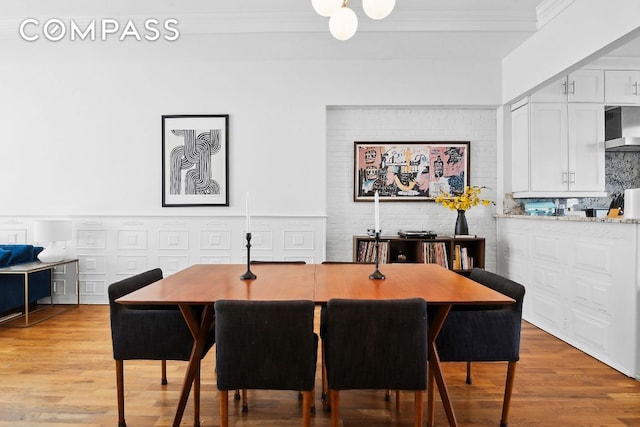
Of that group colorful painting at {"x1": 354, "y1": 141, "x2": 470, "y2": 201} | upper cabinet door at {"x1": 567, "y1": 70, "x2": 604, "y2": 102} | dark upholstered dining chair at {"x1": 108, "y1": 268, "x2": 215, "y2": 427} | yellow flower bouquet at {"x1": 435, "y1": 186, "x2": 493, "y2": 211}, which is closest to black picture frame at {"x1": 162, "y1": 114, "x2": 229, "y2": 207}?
colorful painting at {"x1": 354, "y1": 141, "x2": 470, "y2": 201}

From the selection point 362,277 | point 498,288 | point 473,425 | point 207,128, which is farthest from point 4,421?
point 207,128

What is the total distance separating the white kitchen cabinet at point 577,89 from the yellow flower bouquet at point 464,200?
1129 mm

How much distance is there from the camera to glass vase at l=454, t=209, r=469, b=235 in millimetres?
4414

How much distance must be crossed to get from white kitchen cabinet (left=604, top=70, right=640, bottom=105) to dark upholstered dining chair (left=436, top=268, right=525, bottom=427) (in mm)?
3526

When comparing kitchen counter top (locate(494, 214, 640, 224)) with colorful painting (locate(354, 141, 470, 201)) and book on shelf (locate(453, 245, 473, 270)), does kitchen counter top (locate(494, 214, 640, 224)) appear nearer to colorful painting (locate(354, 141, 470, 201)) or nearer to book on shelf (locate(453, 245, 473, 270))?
book on shelf (locate(453, 245, 473, 270))

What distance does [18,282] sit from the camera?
160 inches

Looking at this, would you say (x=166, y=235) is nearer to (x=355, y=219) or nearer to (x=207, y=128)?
(x=207, y=128)

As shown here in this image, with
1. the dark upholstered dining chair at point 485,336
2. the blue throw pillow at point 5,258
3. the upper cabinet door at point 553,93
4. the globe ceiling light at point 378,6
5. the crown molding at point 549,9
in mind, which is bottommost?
the dark upholstered dining chair at point 485,336

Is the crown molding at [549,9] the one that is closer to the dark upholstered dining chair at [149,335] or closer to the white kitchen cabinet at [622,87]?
the white kitchen cabinet at [622,87]

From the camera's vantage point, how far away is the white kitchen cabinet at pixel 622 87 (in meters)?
4.36

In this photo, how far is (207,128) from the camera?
15.1ft

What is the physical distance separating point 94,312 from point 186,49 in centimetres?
295

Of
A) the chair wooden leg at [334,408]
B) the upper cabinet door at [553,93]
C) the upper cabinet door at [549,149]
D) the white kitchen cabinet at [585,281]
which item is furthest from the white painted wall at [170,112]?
the chair wooden leg at [334,408]

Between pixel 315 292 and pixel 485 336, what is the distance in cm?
88
